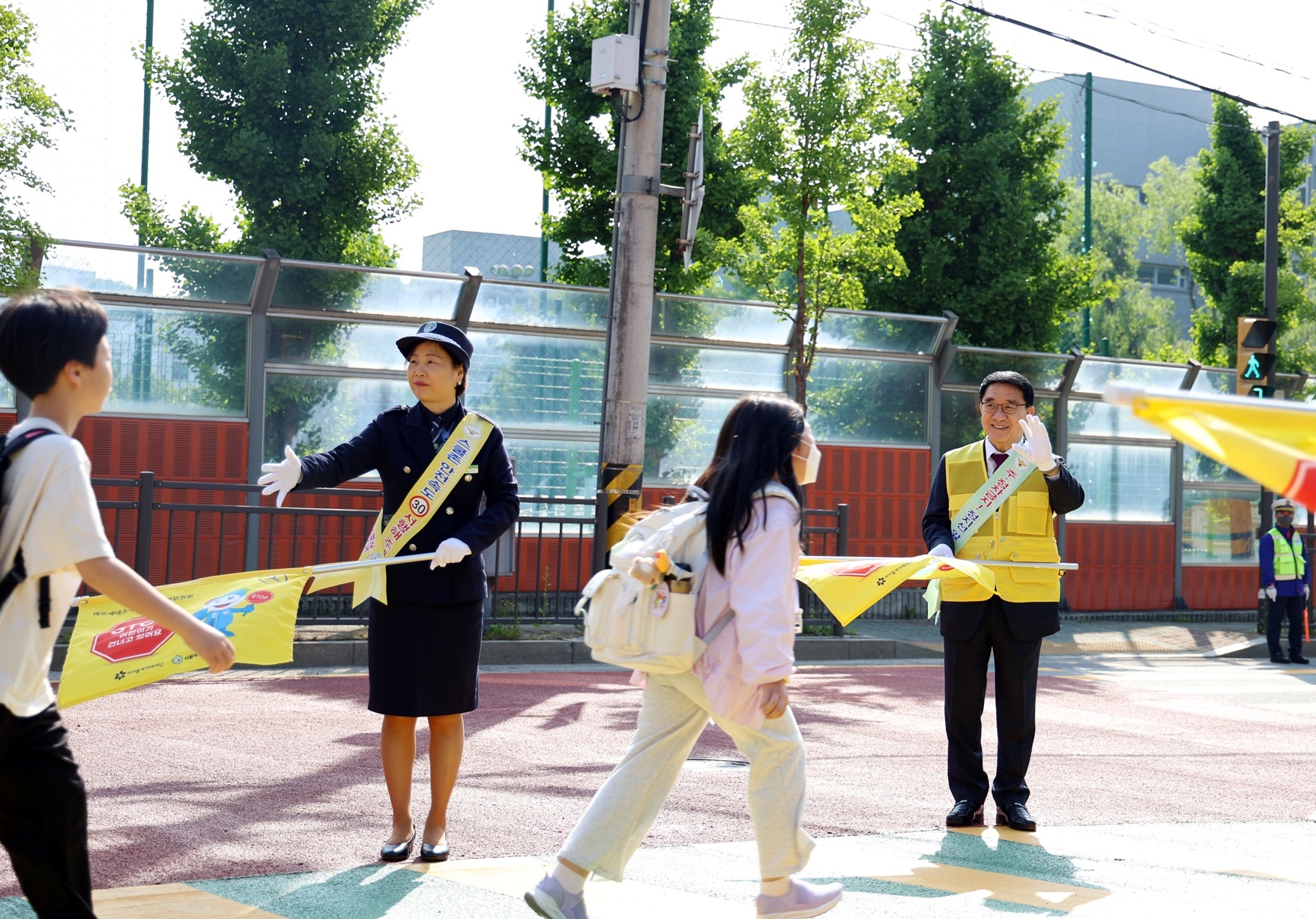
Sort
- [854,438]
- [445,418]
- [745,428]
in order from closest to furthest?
[745,428], [445,418], [854,438]

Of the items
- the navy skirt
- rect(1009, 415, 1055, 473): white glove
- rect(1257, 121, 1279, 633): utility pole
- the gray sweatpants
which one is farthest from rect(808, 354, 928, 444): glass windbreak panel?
the gray sweatpants

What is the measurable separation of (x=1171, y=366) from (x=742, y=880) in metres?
16.7

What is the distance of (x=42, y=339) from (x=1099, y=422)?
681 inches

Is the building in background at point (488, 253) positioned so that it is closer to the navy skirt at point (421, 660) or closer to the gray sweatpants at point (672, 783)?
the navy skirt at point (421, 660)

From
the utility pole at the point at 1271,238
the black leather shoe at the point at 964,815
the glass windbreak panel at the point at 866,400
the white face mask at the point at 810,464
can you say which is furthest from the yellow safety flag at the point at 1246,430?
the utility pole at the point at 1271,238

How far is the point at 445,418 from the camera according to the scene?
5137 millimetres

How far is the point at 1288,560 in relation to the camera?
1534 centimetres

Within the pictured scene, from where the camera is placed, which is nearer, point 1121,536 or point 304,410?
point 304,410

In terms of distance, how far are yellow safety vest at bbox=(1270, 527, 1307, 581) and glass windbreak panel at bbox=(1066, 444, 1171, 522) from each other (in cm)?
310

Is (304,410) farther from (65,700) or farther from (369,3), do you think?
(65,700)

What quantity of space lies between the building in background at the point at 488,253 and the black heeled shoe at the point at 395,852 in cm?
1657

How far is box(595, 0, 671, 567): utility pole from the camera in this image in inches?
449

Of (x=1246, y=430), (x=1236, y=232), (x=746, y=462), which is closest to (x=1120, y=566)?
(x=1236, y=232)

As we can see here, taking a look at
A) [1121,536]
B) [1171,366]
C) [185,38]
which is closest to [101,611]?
[185,38]
